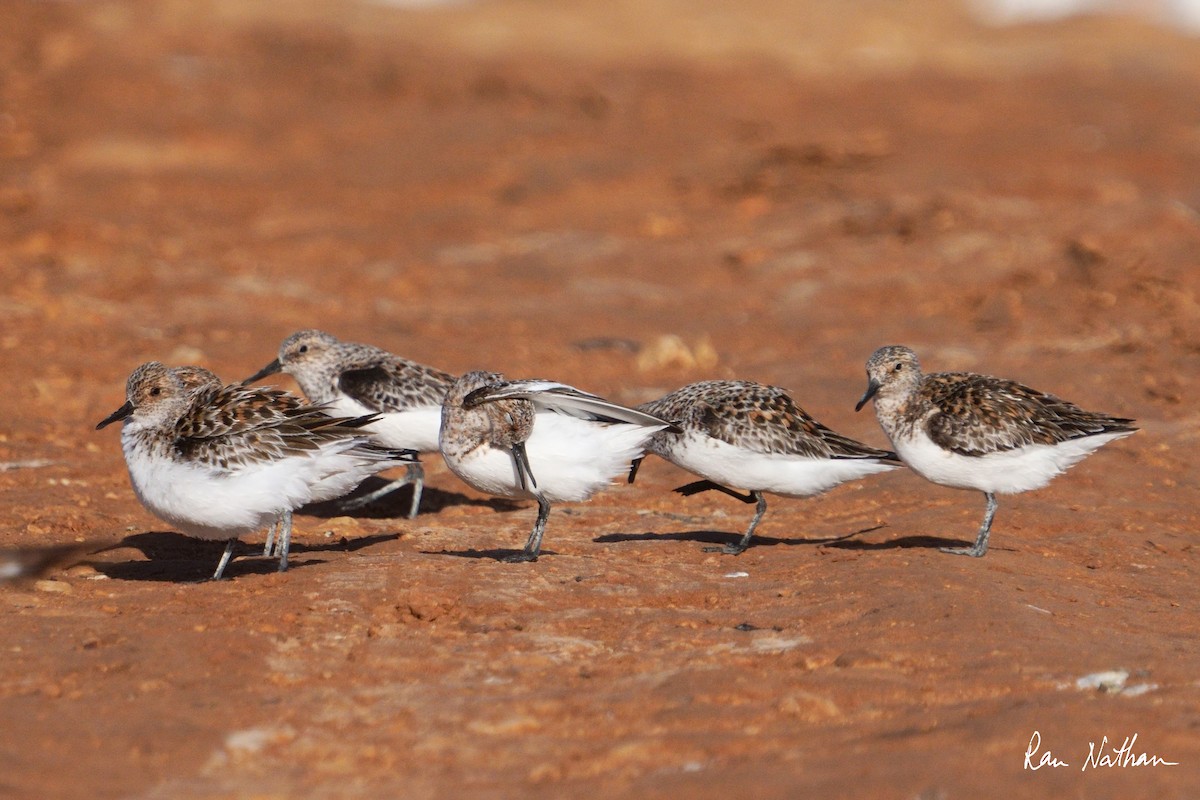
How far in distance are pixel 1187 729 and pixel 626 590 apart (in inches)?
143

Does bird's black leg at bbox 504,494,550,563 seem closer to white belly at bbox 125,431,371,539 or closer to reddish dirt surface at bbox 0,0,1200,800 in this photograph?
reddish dirt surface at bbox 0,0,1200,800

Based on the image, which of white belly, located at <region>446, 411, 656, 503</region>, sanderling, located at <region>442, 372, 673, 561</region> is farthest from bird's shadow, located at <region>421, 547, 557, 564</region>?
white belly, located at <region>446, 411, 656, 503</region>

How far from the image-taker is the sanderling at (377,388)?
38.2ft

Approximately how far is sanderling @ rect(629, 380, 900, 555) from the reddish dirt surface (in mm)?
545

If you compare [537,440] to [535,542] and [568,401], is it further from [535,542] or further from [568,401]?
Answer: [535,542]

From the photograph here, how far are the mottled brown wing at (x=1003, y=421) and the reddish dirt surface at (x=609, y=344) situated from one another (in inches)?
34.5

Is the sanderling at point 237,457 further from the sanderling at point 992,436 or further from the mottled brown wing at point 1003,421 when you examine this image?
the mottled brown wing at point 1003,421

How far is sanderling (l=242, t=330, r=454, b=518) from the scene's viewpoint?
11633 mm

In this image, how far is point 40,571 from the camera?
9.02 m

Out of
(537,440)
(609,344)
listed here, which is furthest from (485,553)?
(609,344)

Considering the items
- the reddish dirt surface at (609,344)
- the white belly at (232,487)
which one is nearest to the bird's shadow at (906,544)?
the reddish dirt surface at (609,344)

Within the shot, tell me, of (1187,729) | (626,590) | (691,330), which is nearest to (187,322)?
(691,330)

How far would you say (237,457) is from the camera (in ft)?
29.0
